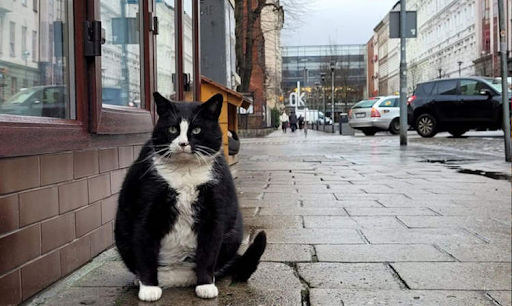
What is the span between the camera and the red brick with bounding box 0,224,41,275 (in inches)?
92.7

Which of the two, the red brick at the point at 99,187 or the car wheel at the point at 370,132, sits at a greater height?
the car wheel at the point at 370,132

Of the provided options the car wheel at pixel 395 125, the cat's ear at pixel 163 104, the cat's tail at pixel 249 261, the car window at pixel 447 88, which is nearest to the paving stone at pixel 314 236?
the cat's tail at pixel 249 261

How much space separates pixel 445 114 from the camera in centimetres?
1831

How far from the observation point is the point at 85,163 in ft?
10.8

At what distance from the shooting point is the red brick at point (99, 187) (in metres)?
3.39

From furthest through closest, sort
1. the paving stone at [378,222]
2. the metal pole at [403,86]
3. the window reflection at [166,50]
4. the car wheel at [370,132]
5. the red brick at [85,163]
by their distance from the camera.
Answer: the car wheel at [370,132] → the metal pole at [403,86] → the window reflection at [166,50] → the paving stone at [378,222] → the red brick at [85,163]

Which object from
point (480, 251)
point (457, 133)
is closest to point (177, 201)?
point (480, 251)

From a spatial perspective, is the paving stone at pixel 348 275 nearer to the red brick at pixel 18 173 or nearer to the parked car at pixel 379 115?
the red brick at pixel 18 173

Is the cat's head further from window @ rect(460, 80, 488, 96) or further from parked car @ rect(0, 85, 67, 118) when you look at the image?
window @ rect(460, 80, 488, 96)

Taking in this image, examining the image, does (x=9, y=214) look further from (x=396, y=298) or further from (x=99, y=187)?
(x=396, y=298)

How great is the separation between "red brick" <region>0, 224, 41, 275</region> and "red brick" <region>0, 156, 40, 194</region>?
20cm

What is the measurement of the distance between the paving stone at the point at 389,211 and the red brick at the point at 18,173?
3.13 m

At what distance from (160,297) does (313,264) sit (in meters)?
1.06

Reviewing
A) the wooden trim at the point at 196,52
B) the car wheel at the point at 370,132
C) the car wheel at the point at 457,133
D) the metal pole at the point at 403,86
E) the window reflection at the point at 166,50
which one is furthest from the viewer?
the car wheel at the point at 370,132
